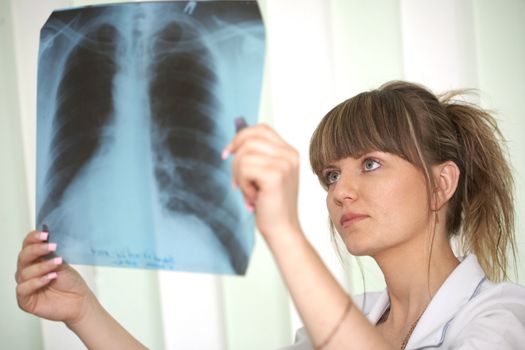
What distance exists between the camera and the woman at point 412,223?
0.98m

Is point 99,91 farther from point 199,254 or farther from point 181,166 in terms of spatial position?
point 199,254

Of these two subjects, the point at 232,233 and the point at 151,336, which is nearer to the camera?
the point at 232,233

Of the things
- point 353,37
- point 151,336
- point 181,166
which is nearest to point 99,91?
point 181,166

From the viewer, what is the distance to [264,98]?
154 centimetres

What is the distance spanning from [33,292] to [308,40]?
0.85 meters

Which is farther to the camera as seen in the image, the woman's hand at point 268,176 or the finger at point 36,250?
the finger at point 36,250

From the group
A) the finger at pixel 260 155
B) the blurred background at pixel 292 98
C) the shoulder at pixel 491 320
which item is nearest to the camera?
the finger at pixel 260 155

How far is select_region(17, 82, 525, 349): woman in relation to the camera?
3.22 ft

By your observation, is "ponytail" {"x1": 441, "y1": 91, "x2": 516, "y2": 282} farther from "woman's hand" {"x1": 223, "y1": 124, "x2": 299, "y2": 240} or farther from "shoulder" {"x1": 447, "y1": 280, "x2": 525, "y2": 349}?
"woman's hand" {"x1": 223, "y1": 124, "x2": 299, "y2": 240}

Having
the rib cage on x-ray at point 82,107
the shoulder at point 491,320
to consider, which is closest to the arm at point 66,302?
the rib cage on x-ray at point 82,107

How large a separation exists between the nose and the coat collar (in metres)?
0.20

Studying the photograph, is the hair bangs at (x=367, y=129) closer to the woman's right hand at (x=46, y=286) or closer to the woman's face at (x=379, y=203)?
the woman's face at (x=379, y=203)

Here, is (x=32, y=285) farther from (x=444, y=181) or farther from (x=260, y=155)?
(x=444, y=181)

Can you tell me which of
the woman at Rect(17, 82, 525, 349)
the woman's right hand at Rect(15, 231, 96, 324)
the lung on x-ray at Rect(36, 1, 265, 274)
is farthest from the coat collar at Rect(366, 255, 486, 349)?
the woman's right hand at Rect(15, 231, 96, 324)
